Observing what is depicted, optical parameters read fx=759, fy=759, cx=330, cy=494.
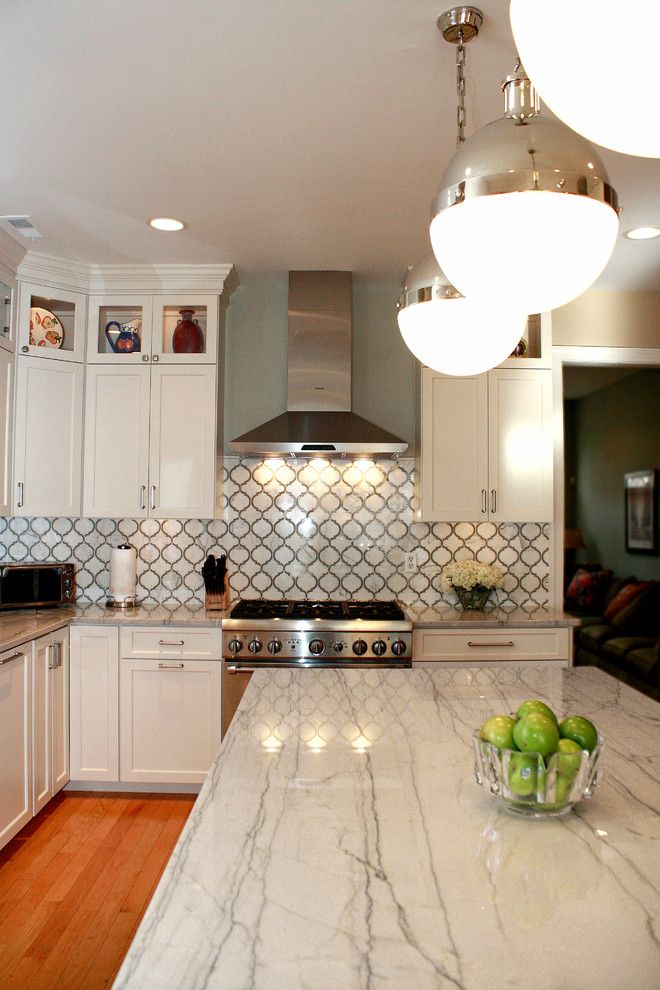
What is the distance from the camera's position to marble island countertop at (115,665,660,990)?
875mm

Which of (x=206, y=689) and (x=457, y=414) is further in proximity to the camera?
(x=457, y=414)

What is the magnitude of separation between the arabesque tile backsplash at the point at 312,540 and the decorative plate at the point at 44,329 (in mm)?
1014

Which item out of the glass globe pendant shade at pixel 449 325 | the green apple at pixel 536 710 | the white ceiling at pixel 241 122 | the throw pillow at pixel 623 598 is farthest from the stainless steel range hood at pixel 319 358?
the throw pillow at pixel 623 598

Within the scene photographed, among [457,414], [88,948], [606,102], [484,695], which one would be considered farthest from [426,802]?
[457,414]

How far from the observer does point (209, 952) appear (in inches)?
35.4

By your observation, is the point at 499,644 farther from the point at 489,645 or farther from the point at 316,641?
the point at 316,641

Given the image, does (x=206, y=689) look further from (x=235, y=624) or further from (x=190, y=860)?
(x=190, y=860)

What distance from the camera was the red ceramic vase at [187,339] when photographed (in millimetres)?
4152

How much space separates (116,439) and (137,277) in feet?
2.92

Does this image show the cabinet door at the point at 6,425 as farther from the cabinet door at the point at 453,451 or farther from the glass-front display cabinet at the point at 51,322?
the cabinet door at the point at 453,451

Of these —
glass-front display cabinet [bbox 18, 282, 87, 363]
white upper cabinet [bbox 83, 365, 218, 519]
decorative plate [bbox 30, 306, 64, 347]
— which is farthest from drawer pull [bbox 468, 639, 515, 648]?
decorative plate [bbox 30, 306, 64, 347]

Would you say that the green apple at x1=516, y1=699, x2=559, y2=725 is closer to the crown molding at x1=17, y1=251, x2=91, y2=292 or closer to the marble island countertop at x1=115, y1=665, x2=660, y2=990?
the marble island countertop at x1=115, y1=665, x2=660, y2=990

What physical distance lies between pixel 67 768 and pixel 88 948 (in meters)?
1.42

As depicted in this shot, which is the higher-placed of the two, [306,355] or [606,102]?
[306,355]
